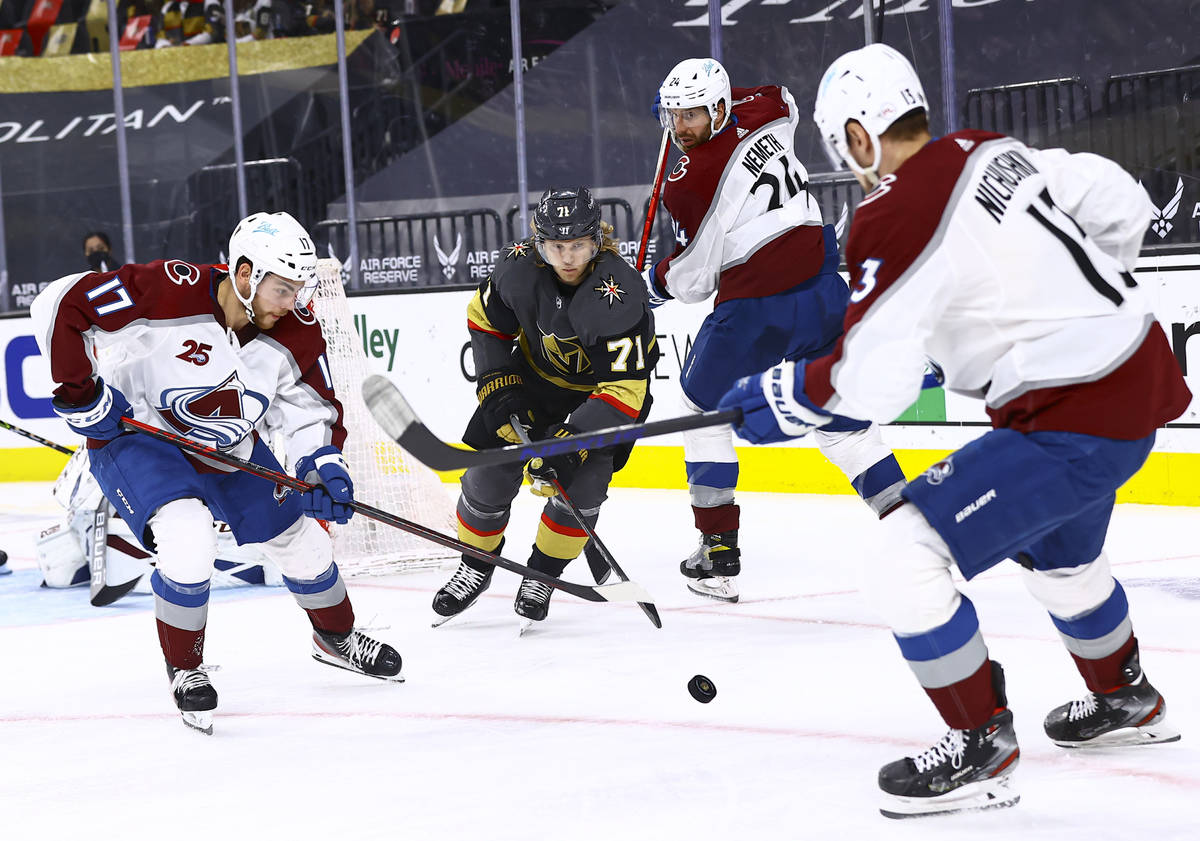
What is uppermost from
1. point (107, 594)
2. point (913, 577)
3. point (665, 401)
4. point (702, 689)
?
point (913, 577)

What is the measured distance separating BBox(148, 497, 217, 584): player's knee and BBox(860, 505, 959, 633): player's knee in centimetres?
131

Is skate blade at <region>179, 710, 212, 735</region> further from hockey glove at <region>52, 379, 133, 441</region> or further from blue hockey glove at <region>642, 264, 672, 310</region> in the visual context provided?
blue hockey glove at <region>642, 264, 672, 310</region>

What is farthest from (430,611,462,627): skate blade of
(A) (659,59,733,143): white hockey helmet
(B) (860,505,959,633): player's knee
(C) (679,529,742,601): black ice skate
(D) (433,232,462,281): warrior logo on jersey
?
(D) (433,232,462,281): warrior logo on jersey

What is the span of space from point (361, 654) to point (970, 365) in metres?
1.50

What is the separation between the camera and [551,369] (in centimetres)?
358

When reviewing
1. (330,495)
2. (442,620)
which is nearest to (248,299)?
(330,495)

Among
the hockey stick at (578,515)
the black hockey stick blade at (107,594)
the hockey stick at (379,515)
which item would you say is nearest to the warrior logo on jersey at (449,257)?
the black hockey stick blade at (107,594)

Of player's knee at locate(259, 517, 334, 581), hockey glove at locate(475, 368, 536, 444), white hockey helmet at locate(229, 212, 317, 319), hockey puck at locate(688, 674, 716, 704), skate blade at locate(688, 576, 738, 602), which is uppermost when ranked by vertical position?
white hockey helmet at locate(229, 212, 317, 319)

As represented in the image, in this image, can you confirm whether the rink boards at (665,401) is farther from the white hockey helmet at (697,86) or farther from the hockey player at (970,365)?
the hockey player at (970,365)

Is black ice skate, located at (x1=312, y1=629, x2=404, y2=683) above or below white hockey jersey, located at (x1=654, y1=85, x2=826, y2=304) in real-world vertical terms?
below

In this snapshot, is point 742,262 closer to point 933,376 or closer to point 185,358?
point 933,376

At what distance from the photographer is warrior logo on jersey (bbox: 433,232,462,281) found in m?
7.55

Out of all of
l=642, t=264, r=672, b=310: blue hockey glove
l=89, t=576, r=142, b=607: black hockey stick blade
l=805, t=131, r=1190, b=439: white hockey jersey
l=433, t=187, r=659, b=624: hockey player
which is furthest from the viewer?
l=89, t=576, r=142, b=607: black hockey stick blade

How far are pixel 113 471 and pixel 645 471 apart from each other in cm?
366
